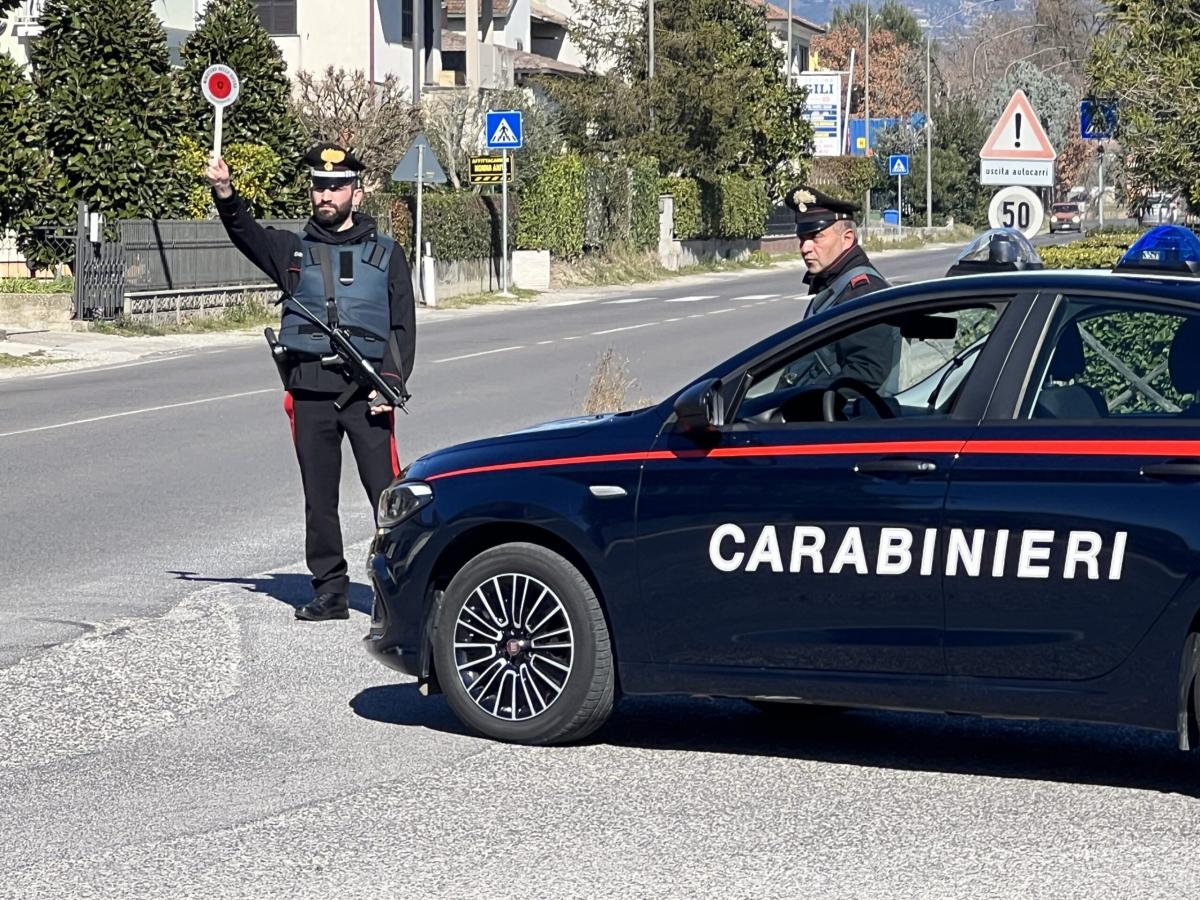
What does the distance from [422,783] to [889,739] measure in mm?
1642

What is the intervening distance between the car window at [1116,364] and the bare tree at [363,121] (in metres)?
39.3

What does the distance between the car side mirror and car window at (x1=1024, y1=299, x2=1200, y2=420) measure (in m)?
0.96

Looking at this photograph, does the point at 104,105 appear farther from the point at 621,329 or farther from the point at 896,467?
the point at 896,467

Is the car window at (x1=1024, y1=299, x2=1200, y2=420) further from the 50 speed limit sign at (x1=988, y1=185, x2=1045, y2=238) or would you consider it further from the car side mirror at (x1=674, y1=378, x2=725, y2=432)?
the 50 speed limit sign at (x1=988, y1=185, x2=1045, y2=238)

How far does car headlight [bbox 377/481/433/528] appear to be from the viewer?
23.7 ft

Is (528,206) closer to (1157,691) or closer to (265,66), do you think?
(265,66)

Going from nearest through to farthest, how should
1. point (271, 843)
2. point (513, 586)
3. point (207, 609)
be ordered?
point (271, 843) < point (513, 586) < point (207, 609)

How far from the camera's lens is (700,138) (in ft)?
195

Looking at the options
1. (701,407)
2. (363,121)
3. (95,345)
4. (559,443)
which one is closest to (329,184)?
(559,443)

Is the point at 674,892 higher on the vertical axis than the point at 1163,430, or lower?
lower

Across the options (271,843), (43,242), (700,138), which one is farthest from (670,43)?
(271,843)

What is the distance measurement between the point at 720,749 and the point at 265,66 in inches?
1164

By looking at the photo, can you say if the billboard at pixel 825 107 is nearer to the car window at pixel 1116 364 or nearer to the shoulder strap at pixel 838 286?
the shoulder strap at pixel 838 286

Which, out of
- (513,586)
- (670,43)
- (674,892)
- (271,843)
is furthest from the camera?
(670,43)
